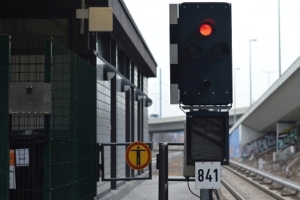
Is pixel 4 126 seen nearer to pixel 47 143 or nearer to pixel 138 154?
pixel 47 143

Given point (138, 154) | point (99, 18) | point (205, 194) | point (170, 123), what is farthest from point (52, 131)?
point (170, 123)

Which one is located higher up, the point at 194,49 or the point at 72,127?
the point at 194,49

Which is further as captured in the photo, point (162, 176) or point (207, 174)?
point (162, 176)

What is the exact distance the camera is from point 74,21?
13188 mm

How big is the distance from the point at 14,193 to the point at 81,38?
18.4 feet

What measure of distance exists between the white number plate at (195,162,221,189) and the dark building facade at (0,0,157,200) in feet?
5.71

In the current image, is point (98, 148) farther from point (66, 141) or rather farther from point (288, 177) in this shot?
point (288, 177)

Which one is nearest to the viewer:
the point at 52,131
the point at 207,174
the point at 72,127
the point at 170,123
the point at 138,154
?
the point at 207,174

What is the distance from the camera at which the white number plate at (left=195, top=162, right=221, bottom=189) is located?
7086mm

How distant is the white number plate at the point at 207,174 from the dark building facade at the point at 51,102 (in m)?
1.74

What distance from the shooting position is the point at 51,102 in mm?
7676

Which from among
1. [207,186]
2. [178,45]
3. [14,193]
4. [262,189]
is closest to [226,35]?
[178,45]

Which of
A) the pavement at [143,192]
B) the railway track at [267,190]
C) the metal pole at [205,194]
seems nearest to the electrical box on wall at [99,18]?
the metal pole at [205,194]

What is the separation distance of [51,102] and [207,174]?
6.52ft
